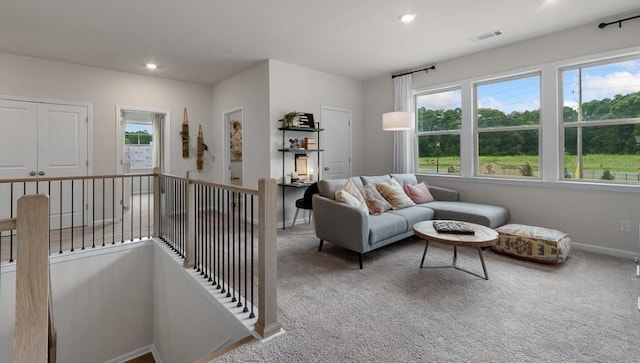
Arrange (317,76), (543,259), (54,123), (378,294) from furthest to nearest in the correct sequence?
(317,76)
(54,123)
(543,259)
(378,294)

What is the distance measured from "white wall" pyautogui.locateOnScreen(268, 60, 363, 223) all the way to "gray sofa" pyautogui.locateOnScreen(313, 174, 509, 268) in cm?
145

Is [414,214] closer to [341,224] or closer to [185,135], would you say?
[341,224]

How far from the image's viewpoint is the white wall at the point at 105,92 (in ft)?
14.4

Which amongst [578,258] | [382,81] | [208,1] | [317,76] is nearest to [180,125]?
[317,76]

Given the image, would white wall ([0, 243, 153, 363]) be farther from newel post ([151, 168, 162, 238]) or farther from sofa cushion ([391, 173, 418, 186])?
sofa cushion ([391, 173, 418, 186])

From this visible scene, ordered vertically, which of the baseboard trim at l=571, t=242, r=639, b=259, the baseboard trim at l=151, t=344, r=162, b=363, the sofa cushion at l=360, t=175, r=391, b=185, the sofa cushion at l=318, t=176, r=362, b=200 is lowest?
the baseboard trim at l=151, t=344, r=162, b=363

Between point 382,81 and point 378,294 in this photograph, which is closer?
point 378,294

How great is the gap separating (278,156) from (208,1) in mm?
2371

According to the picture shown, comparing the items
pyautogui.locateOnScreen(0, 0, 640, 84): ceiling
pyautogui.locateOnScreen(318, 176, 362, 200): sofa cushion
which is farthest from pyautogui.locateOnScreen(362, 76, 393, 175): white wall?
pyautogui.locateOnScreen(318, 176, 362, 200): sofa cushion

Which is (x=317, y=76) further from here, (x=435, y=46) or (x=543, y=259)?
(x=543, y=259)

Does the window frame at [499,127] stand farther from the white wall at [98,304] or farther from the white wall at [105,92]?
the white wall at [105,92]

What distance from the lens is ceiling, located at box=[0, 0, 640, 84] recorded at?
3.06 m

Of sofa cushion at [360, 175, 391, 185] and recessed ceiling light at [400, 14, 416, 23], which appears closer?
recessed ceiling light at [400, 14, 416, 23]

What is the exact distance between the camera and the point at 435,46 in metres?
4.23
